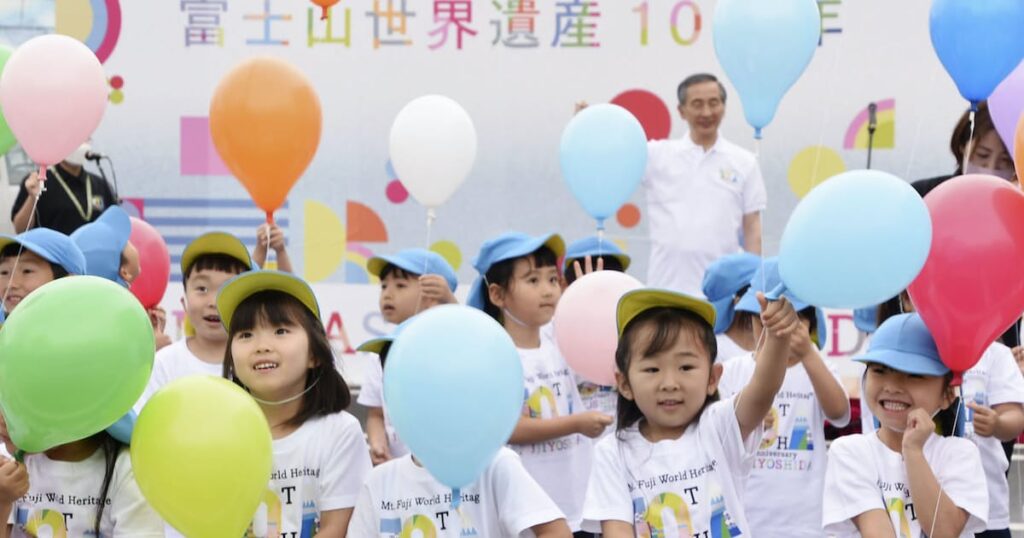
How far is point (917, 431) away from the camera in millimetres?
3373

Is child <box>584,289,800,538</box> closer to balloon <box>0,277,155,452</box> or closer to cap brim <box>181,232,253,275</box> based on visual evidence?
balloon <box>0,277,155,452</box>

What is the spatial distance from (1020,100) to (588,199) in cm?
153

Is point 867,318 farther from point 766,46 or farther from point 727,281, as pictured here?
point 766,46

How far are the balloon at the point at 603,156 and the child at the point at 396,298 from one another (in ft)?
1.95

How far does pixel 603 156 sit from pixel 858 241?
220 centimetres

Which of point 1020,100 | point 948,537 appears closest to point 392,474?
point 948,537

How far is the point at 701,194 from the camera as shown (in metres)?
6.46

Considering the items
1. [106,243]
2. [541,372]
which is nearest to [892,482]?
[541,372]

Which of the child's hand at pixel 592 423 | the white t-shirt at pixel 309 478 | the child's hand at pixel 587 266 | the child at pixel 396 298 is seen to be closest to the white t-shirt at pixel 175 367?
the child at pixel 396 298

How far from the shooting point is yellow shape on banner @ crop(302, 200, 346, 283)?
705 cm

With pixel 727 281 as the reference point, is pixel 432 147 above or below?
above

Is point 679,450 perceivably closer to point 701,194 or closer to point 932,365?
point 932,365

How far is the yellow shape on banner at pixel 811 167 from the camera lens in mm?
6902

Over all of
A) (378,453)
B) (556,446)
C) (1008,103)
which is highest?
(1008,103)
